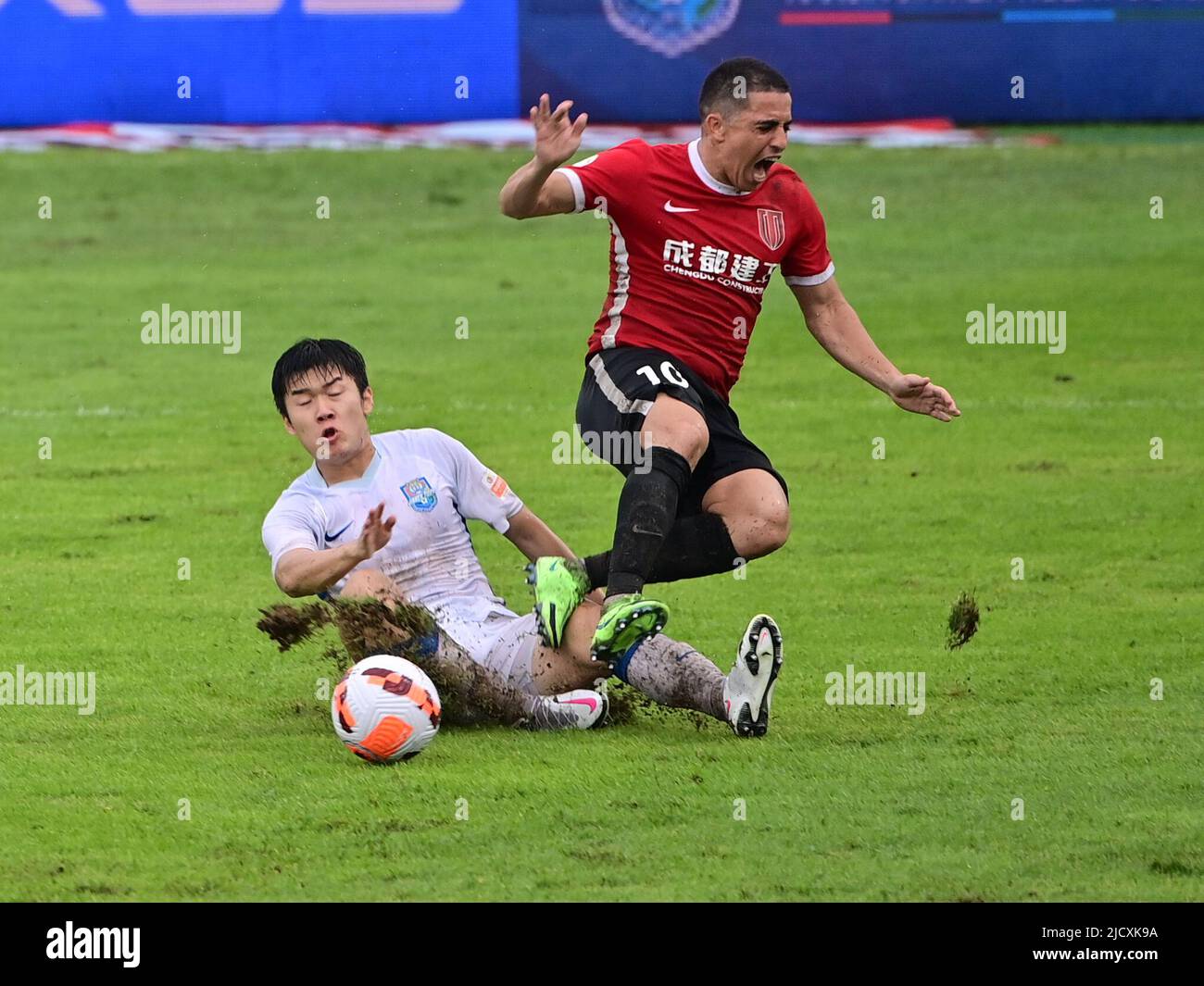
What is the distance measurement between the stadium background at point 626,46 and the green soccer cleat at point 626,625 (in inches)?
634

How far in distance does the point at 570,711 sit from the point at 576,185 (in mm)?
1972

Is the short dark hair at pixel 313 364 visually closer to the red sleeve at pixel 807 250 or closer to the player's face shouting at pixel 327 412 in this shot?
the player's face shouting at pixel 327 412

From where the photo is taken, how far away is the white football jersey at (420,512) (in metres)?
7.51

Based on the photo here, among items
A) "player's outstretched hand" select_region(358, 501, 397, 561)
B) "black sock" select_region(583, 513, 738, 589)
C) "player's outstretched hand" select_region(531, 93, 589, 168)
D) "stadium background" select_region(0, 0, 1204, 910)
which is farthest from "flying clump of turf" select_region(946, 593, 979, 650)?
"player's outstretched hand" select_region(358, 501, 397, 561)

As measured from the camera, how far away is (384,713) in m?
7.00

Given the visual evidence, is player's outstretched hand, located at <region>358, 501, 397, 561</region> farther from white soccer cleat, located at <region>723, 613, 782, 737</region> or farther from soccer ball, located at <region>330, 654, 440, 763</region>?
white soccer cleat, located at <region>723, 613, 782, 737</region>

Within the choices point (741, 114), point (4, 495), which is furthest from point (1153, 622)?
point (4, 495)

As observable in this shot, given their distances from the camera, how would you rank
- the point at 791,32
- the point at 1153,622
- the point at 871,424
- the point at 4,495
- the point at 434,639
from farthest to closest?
1. the point at 791,32
2. the point at 871,424
3. the point at 4,495
4. the point at 1153,622
5. the point at 434,639

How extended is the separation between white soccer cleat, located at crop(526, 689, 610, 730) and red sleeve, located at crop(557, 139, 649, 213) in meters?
1.85

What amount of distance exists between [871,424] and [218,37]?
10.5 meters

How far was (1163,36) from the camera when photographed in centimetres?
2233

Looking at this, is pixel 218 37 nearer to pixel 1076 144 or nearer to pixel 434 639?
pixel 1076 144

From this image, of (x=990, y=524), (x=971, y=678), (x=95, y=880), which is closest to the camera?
(x=95, y=880)

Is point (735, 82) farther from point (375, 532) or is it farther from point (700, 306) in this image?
point (375, 532)
